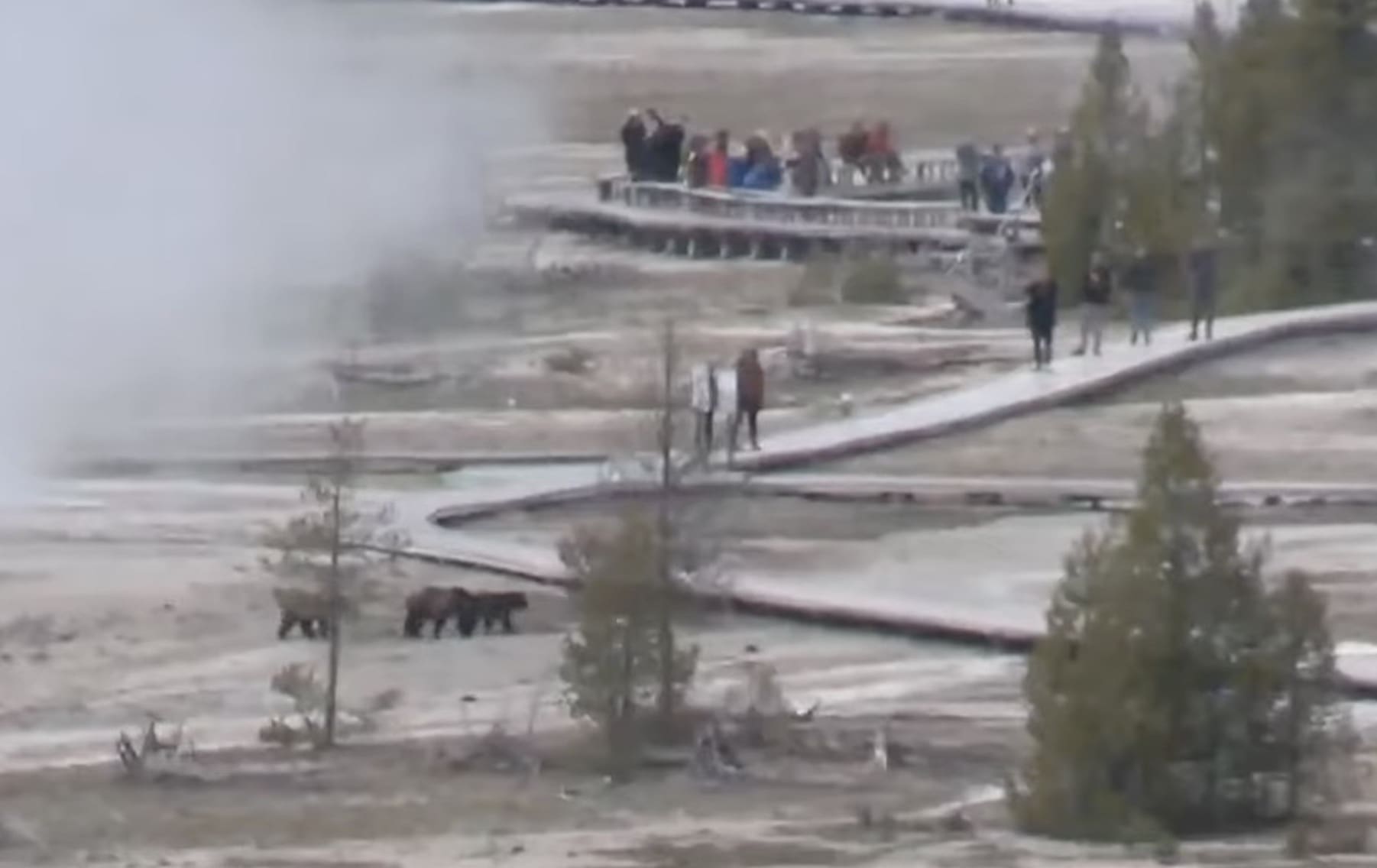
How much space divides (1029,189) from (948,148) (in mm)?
7276

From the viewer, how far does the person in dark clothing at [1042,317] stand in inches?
904

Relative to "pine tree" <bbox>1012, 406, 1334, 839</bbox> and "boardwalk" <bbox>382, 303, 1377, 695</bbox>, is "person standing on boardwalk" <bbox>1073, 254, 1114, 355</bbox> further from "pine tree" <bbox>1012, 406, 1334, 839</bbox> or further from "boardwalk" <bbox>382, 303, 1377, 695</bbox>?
"pine tree" <bbox>1012, 406, 1334, 839</bbox>

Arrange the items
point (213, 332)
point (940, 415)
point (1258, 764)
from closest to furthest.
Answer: point (1258, 764) < point (940, 415) < point (213, 332)

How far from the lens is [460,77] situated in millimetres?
45406

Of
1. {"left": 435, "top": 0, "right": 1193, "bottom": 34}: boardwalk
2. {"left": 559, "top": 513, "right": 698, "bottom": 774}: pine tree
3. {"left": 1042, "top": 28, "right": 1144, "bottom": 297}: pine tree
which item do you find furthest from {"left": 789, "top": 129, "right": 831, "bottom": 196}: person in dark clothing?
{"left": 559, "top": 513, "right": 698, "bottom": 774}: pine tree

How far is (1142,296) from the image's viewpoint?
24062 millimetres

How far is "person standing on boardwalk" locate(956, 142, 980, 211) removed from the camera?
1207 inches

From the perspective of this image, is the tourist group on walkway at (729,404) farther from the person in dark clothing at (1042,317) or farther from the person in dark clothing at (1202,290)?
the person in dark clothing at (1202,290)

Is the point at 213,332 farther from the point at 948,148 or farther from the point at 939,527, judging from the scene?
the point at 948,148

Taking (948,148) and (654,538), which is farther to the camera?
(948,148)

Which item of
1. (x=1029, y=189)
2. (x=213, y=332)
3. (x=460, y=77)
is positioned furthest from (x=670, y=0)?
(x=213, y=332)

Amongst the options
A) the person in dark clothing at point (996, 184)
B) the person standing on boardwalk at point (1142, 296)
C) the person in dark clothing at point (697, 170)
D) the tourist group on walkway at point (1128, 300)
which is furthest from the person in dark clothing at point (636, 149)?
the person standing on boardwalk at point (1142, 296)

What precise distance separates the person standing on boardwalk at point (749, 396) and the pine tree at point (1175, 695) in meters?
6.86

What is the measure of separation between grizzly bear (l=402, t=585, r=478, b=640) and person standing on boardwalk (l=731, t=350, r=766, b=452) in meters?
3.38
